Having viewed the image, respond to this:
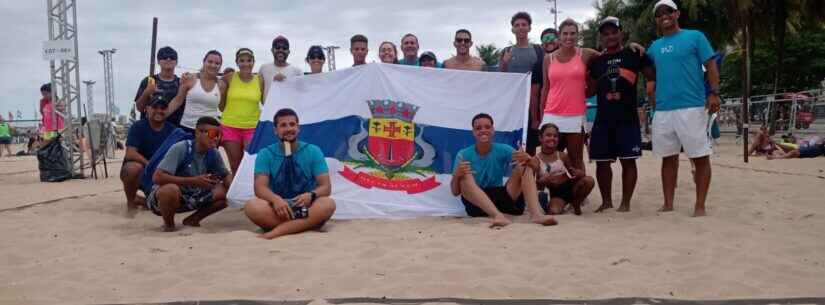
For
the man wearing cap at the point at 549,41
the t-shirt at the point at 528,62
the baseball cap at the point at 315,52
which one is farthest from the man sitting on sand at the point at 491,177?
the baseball cap at the point at 315,52

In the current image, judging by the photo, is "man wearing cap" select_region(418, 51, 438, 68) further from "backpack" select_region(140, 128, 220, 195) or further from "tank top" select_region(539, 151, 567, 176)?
"backpack" select_region(140, 128, 220, 195)

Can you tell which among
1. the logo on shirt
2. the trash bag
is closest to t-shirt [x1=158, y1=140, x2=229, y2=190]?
the logo on shirt

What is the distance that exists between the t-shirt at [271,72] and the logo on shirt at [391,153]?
889 millimetres

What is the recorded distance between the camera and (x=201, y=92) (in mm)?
6078

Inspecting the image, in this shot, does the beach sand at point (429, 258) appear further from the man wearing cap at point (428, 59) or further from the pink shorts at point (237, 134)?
the man wearing cap at point (428, 59)

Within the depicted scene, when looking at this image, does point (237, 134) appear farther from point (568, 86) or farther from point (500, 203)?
point (568, 86)

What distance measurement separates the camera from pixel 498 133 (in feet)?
18.5

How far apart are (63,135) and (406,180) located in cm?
759

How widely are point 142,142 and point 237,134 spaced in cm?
82

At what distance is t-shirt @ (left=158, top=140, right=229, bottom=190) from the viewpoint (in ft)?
16.7

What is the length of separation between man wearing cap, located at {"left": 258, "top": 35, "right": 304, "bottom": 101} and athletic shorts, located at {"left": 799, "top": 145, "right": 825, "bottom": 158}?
29.9 ft

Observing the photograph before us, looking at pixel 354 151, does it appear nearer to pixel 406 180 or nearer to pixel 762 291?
pixel 406 180

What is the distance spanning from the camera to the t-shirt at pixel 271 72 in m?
6.04

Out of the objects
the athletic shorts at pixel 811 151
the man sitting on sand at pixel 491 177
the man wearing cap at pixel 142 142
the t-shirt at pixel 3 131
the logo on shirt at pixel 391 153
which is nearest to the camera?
the man sitting on sand at pixel 491 177
